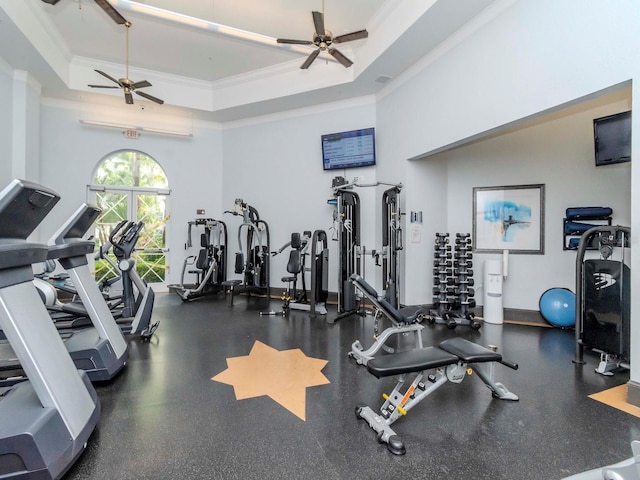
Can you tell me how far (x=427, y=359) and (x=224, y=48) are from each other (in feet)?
19.7

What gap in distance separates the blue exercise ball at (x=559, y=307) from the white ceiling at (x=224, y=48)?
3917 millimetres

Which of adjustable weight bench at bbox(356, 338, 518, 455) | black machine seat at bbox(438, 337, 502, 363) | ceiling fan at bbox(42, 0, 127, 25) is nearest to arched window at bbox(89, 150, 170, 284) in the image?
ceiling fan at bbox(42, 0, 127, 25)

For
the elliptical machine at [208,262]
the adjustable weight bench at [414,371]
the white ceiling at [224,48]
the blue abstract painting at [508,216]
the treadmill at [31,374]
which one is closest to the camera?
the treadmill at [31,374]

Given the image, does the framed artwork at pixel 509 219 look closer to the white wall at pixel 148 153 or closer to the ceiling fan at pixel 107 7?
the ceiling fan at pixel 107 7

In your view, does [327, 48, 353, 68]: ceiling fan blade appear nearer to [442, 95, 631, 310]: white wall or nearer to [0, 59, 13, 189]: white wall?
[442, 95, 631, 310]: white wall

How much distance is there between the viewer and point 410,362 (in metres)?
2.25

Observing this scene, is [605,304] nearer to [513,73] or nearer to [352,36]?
[513,73]

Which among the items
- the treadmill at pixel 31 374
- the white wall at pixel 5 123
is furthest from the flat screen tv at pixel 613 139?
the white wall at pixel 5 123

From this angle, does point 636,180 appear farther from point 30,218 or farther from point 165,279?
point 165,279

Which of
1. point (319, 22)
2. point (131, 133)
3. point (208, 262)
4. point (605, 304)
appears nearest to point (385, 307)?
point (605, 304)

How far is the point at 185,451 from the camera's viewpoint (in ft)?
6.55

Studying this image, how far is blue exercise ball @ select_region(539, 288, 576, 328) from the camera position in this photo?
4.62 m

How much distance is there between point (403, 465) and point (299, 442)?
0.64m

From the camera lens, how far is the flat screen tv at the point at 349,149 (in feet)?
20.3
